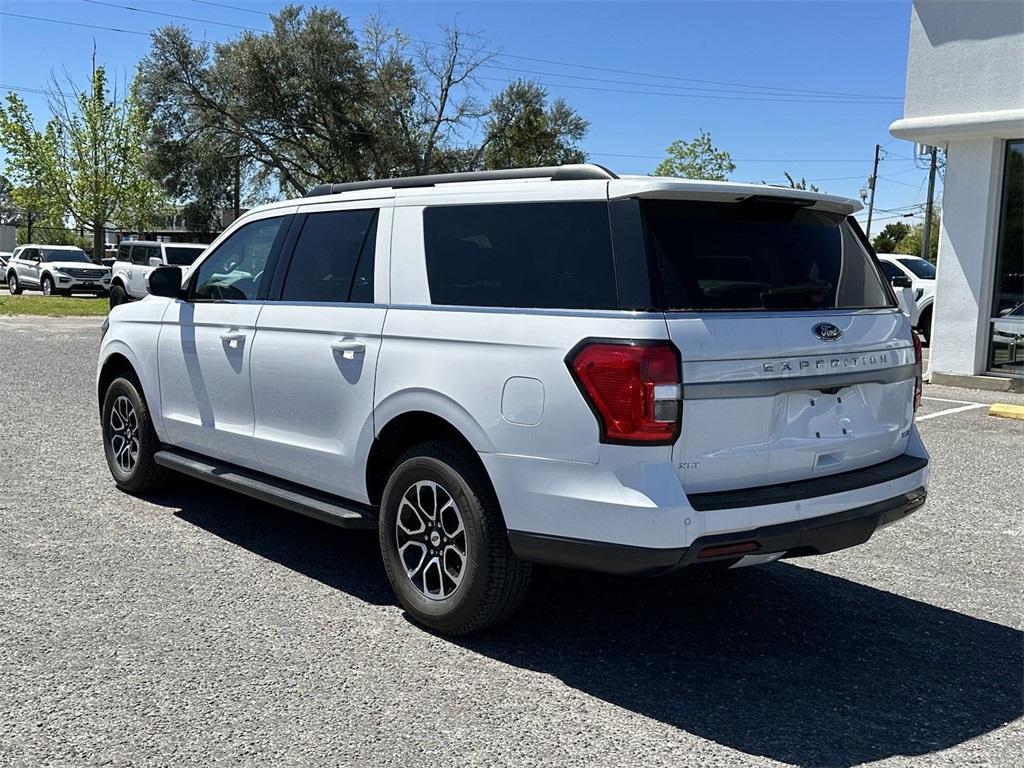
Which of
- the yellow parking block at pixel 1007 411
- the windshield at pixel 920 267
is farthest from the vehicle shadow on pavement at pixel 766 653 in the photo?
the windshield at pixel 920 267

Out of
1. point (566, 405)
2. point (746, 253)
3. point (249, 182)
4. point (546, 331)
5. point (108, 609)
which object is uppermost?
point (249, 182)

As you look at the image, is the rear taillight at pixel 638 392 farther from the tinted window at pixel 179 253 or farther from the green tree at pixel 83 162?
the green tree at pixel 83 162

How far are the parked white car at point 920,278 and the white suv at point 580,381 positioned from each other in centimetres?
1453

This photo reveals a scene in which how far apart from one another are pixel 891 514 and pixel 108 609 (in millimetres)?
3450

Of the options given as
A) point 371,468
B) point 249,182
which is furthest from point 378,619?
point 249,182

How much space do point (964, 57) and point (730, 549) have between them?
11.3 metres

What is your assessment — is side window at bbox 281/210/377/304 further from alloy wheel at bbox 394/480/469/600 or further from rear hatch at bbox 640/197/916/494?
rear hatch at bbox 640/197/916/494

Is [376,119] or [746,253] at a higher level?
[376,119]

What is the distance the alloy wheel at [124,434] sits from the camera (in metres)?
6.42

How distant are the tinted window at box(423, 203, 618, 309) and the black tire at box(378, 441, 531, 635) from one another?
0.69 meters

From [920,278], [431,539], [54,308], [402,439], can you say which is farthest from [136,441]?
[54,308]

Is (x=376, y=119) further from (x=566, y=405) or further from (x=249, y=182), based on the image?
(x=566, y=405)

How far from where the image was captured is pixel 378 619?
449 cm

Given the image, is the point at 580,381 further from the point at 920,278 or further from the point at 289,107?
the point at 289,107
